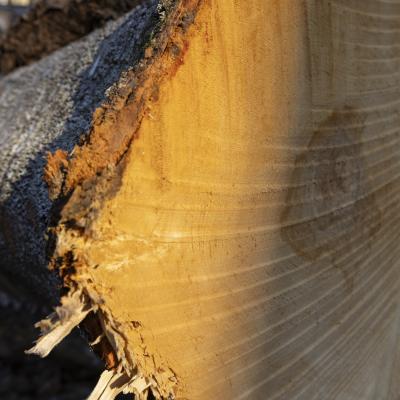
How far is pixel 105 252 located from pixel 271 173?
0.62ft

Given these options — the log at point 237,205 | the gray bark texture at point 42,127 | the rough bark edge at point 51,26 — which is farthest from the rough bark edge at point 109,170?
the rough bark edge at point 51,26

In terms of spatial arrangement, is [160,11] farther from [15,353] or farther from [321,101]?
[15,353]

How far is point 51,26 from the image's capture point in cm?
132

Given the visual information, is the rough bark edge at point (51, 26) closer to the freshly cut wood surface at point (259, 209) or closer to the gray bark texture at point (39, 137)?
the gray bark texture at point (39, 137)

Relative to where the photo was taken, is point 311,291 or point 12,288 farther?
point 12,288

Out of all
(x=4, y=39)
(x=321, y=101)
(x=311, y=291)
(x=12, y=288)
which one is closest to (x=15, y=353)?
(x=12, y=288)

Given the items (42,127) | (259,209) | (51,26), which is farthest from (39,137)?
(51,26)

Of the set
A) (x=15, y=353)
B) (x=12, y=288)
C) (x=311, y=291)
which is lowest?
(x=15, y=353)

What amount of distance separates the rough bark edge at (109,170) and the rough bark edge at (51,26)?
0.82 meters

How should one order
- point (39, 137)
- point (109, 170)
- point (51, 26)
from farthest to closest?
point (51, 26)
point (39, 137)
point (109, 170)

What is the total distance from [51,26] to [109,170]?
101 cm

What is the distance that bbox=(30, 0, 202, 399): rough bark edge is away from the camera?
430mm

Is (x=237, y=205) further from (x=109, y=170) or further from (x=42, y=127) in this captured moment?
(x=42, y=127)

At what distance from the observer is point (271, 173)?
542 millimetres
